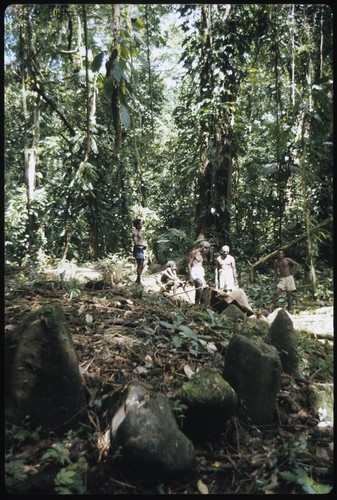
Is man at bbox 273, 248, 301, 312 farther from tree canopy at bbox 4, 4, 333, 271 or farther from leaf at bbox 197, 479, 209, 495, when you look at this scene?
leaf at bbox 197, 479, 209, 495

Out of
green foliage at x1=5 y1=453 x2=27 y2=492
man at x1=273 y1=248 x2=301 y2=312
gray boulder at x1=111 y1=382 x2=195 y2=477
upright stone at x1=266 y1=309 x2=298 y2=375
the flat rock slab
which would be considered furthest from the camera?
man at x1=273 y1=248 x2=301 y2=312

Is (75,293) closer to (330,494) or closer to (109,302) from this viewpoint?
(109,302)

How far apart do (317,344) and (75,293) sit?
11.6 ft

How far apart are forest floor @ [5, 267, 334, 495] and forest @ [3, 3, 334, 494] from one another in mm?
16

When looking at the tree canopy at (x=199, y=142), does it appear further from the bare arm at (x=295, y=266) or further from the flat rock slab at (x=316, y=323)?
the flat rock slab at (x=316, y=323)

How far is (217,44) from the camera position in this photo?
31.4 ft

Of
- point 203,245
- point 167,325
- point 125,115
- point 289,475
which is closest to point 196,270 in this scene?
point 203,245

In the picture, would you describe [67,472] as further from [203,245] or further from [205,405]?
[203,245]

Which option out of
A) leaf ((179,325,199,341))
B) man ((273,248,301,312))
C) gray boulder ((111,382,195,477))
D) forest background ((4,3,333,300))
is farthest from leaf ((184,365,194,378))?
man ((273,248,301,312))

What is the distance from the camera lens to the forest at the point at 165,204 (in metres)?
2.80

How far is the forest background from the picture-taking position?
780 cm

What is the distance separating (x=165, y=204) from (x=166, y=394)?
1414 cm

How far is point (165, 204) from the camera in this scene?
16812mm

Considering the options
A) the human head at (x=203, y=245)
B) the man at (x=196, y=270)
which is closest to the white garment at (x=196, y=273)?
the man at (x=196, y=270)
